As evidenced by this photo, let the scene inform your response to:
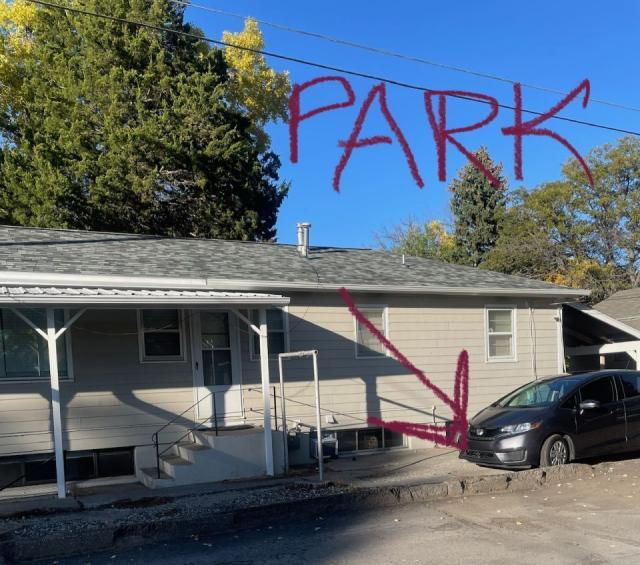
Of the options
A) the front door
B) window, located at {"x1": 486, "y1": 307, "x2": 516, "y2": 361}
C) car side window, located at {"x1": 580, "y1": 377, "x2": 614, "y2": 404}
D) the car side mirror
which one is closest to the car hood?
the car side mirror

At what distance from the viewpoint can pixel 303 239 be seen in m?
14.7

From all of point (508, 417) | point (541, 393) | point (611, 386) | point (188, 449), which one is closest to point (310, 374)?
point (188, 449)

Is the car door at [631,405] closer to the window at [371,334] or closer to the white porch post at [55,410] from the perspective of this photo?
the window at [371,334]

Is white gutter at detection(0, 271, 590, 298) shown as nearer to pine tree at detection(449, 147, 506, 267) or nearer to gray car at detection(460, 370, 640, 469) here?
gray car at detection(460, 370, 640, 469)

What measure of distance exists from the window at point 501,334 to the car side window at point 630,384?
11.3 feet

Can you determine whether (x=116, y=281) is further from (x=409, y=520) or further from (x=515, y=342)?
(x=515, y=342)

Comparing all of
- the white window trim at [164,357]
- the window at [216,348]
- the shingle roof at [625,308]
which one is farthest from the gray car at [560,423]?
A: the shingle roof at [625,308]

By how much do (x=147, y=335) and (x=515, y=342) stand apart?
7.86 m

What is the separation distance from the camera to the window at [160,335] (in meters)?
11.1

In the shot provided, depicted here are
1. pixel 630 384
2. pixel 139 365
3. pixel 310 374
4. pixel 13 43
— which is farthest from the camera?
pixel 13 43

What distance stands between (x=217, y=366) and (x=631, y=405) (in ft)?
22.3

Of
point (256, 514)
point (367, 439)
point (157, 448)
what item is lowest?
point (367, 439)

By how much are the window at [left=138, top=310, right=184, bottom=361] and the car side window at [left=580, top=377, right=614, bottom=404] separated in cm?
647

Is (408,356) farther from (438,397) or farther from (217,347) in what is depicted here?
(217,347)
